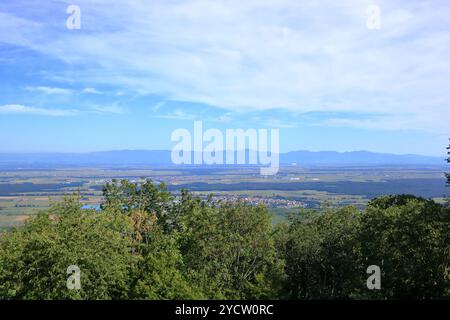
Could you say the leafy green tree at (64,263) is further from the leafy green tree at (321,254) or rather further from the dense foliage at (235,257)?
the leafy green tree at (321,254)

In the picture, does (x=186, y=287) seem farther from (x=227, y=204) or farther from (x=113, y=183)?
(x=113, y=183)

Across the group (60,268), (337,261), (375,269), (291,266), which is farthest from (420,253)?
(60,268)

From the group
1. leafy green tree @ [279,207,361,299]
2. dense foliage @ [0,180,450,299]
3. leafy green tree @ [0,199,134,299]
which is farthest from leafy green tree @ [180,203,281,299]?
leafy green tree @ [0,199,134,299]

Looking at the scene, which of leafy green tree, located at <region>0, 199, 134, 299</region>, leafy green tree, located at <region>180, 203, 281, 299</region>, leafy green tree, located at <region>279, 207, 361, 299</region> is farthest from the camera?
leafy green tree, located at <region>279, 207, 361, 299</region>

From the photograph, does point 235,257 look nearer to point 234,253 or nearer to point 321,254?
point 234,253

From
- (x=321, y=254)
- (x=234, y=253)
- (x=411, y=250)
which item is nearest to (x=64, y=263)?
(x=234, y=253)

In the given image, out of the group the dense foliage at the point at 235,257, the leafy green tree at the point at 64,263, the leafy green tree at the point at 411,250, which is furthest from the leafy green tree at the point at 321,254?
the leafy green tree at the point at 64,263

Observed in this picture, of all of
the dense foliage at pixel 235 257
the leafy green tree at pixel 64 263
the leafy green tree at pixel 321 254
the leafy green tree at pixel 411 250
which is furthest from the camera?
the leafy green tree at pixel 321 254

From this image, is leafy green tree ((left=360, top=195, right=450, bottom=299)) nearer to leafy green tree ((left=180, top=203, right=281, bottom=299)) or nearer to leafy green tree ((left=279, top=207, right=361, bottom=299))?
leafy green tree ((left=279, top=207, right=361, bottom=299))
